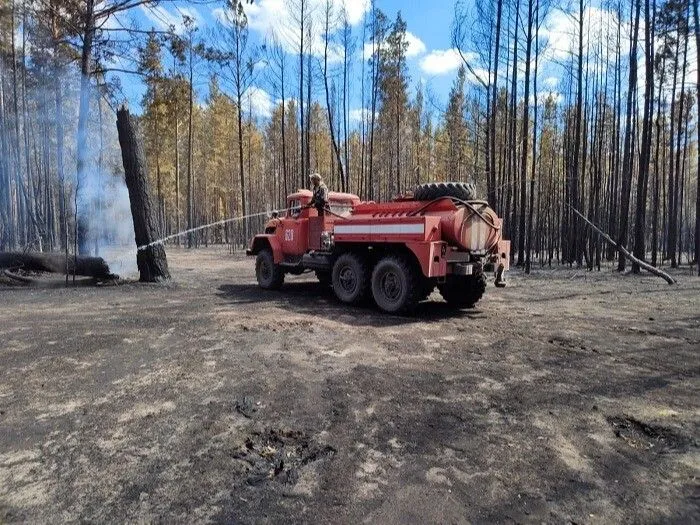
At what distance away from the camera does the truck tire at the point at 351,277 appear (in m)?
8.30

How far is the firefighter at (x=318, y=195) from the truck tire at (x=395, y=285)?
2200 millimetres

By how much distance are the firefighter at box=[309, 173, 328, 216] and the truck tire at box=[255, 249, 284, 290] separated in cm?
172

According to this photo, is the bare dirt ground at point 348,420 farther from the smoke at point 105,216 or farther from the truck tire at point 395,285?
the smoke at point 105,216

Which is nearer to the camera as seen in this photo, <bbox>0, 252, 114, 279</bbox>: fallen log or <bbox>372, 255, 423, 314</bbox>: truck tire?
<bbox>372, 255, 423, 314</bbox>: truck tire

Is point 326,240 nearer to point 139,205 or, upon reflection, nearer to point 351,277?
point 351,277

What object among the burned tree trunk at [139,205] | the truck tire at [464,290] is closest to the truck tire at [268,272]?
the burned tree trunk at [139,205]

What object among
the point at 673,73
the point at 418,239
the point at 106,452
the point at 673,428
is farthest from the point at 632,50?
the point at 106,452

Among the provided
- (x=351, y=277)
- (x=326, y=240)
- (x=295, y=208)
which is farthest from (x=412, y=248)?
(x=295, y=208)

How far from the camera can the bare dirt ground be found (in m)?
2.44

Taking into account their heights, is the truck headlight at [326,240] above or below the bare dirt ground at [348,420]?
above

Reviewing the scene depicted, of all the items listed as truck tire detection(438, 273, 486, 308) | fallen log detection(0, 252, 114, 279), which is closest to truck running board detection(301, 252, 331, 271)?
truck tire detection(438, 273, 486, 308)

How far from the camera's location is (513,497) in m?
2.48


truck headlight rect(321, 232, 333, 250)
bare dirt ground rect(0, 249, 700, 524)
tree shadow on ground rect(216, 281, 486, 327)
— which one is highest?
truck headlight rect(321, 232, 333, 250)

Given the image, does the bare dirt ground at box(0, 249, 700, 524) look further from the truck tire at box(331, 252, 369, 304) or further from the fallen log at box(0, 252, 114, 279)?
the fallen log at box(0, 252, 114, 279)
